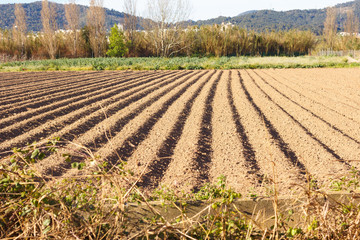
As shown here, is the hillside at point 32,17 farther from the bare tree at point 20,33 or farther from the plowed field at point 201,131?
the plowed field at point 201,131

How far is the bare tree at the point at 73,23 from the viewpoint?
32844mm

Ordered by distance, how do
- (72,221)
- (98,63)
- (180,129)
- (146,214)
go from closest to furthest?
(72,221)
(146,214)
(180,129)
(98,63)

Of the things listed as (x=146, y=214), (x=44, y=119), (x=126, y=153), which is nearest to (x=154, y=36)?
(x=44, y=119)

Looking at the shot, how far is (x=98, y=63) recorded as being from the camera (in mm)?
22344

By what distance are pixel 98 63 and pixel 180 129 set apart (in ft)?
59.7

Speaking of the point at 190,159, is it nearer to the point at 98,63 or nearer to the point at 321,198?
the point at 321,198

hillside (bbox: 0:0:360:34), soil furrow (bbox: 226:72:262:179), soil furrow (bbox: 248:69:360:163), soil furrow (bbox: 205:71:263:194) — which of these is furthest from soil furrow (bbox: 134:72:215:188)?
hillside (bbox: 0:0:360:34)

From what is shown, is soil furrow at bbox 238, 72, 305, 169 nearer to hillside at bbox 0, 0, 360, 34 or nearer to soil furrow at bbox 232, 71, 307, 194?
soil furrow at bbox 232, 71, 307, 194

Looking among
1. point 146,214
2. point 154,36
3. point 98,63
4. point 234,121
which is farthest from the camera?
point 154,36

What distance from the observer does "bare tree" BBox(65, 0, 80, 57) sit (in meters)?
32.8

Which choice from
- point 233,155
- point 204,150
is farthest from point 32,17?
point 233,155

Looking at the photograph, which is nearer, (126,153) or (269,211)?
(269,211)

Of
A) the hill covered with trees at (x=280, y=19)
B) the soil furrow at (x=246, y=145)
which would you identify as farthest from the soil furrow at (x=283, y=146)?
the hill covered with trees at (x=280, y=19)

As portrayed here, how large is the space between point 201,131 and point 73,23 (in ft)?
107
